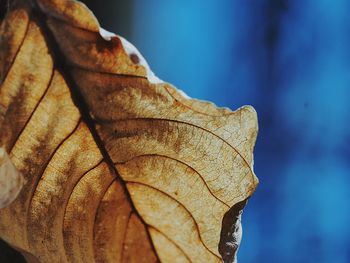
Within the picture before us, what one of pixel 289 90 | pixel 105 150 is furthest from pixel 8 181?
pixel 289 90

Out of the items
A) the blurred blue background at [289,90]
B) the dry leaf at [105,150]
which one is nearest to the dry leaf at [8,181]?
the dry leaf at [105,150]

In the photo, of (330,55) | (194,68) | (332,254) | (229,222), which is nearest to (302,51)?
(330,55)

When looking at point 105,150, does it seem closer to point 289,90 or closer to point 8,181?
point 8,181

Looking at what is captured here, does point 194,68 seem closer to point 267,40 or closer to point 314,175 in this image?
point 267,40

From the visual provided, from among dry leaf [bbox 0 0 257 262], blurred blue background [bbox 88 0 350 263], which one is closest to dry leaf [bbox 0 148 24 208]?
dry leaf [bbox 0 0 257 262]

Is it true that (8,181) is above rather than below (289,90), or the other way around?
below

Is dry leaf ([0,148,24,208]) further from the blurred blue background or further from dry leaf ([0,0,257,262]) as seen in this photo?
the blurred blue background

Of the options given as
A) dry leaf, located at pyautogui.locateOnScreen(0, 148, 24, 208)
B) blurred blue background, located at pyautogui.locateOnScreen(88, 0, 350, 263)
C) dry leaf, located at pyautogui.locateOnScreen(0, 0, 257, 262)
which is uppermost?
blurred blue background, located at pyautogui.locateOnScreen(88, 0, 350, 263)

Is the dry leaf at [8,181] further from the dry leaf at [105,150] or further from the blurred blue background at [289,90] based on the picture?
the blurred blue background at [289,90]

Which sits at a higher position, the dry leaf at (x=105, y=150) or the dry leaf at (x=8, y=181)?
the dry leaf at (x=105, y=150)
